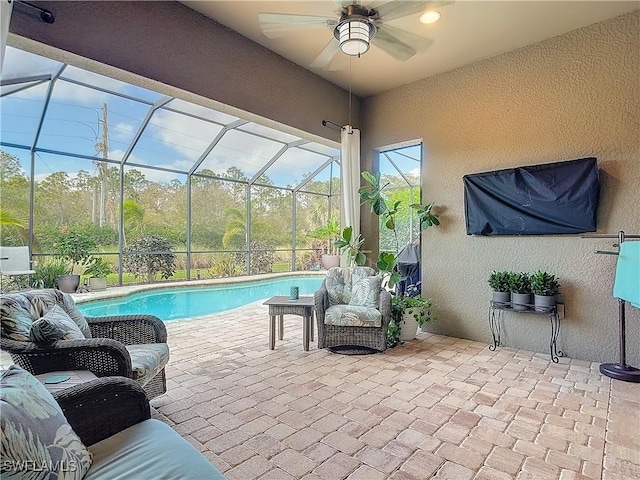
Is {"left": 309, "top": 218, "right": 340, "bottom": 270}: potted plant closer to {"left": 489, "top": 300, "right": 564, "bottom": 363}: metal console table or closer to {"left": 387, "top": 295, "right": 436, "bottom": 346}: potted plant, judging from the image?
{"left": 387, "top": 295, "right": 436, "bottom": 346}: potted plant

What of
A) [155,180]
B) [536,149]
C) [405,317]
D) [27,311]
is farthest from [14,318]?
[155,180]

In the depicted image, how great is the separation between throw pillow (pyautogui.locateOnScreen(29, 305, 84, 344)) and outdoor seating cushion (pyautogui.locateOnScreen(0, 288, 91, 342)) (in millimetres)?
54

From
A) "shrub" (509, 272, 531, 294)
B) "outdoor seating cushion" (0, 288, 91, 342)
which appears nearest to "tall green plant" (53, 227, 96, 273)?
"outdoor seating cushion" (0, 288, 91, 342)

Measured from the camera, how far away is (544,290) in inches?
147

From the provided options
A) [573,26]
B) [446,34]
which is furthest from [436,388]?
[573,26]

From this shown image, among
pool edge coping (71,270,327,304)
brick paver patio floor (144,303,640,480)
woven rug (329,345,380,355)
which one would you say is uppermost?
pool edge coping (71,270,327,304)

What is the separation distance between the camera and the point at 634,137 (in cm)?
345

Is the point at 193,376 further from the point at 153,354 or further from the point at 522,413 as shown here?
the point at 522,413

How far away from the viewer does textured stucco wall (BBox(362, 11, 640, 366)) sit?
11.5ft

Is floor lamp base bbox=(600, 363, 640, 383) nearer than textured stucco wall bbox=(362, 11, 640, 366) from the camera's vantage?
Yes

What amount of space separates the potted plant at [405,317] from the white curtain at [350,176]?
1.34 m

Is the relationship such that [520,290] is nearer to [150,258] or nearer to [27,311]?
[27,311]

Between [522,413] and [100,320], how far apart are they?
126 inches

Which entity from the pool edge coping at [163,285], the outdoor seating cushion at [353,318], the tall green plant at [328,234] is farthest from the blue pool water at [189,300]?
the outdoor seating cushion at [353,318]
